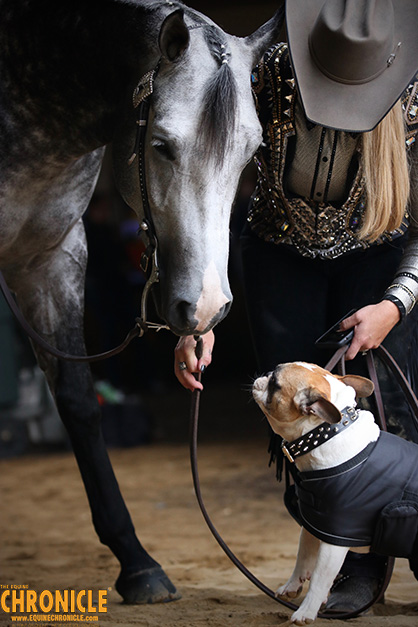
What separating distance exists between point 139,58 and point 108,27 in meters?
0.17

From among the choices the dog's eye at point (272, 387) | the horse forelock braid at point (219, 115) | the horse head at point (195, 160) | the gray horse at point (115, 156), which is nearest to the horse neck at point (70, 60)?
the gray horse at point (115, 156)

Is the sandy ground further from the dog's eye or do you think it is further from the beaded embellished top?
the beaded embellished top

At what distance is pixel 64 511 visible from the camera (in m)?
4.47

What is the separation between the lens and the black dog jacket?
2.02 m

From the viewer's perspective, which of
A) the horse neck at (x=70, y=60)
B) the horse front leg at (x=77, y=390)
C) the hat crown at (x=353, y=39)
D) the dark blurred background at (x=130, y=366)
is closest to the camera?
the hat crown at (x=353, y=39)

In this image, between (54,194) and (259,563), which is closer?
(54,194)

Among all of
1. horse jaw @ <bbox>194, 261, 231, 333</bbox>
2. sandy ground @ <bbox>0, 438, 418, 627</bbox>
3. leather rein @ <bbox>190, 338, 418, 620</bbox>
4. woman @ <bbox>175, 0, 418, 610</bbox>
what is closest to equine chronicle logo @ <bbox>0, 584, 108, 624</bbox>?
sandy ground @ <bbox>0, 438, 418, 627</bbox>

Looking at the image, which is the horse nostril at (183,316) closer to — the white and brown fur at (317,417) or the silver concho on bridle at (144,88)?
the white and brown fur at (317,417)

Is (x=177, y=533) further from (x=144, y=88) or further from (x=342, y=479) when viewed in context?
(x=144, y=88)

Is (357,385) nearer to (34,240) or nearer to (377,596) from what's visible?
(377,596)

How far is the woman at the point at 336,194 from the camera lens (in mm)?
2062

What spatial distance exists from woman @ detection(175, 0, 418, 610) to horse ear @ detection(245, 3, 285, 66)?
99 millimetres

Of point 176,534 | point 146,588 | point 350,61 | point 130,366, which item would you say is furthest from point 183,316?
point 130,366

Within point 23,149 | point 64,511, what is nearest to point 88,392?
point 23,149
